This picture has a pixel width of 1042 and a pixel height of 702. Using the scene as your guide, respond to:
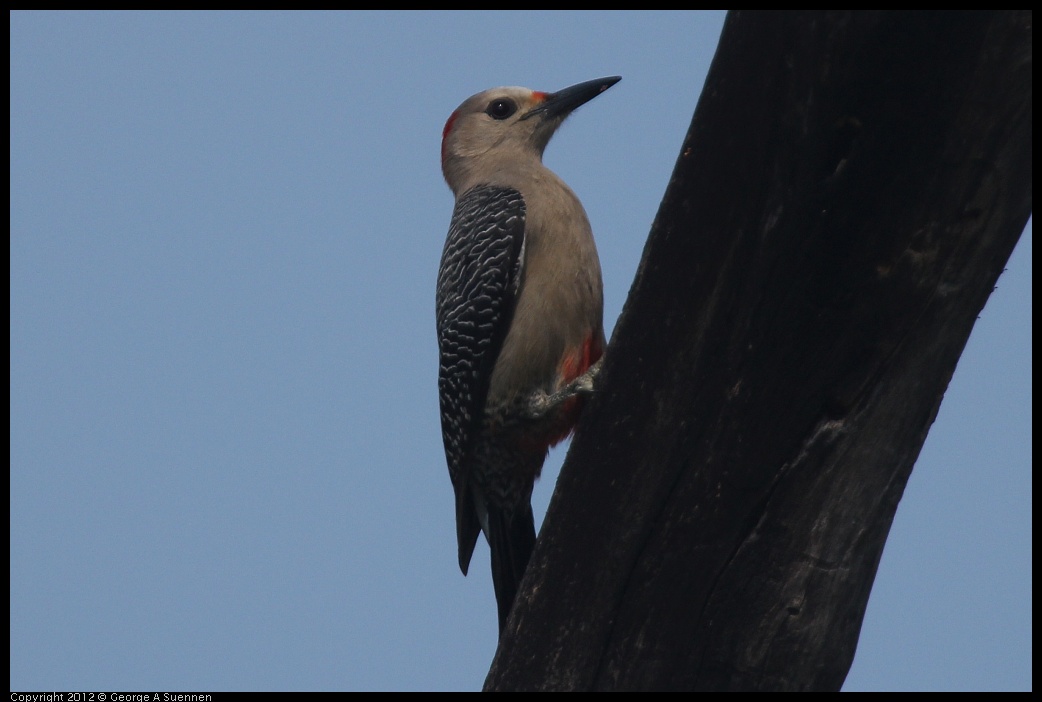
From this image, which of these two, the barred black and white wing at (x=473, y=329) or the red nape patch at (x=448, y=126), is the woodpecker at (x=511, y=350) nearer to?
the barred black and white wing at (x=473, y=329)

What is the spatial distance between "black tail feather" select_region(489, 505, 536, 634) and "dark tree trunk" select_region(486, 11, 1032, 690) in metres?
1.56

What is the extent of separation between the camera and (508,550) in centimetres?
567

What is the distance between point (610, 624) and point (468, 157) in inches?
179

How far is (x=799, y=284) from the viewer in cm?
301

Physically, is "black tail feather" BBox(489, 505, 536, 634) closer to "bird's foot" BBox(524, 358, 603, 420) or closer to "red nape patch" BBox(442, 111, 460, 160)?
"bird's foot" BBox(524, 358, 603, 420)

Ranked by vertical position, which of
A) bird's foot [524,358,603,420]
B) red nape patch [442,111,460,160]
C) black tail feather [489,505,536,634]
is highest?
red nape patch [442,111,460,160]

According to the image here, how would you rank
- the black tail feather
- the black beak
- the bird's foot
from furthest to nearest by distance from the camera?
the black beak → the black tail feather → the bird's foot

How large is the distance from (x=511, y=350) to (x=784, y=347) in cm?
269

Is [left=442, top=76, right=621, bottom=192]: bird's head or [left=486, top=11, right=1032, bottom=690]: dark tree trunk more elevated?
[left=442, top=76, right=621, bottom=192]: bird's head

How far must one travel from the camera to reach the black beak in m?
7.08

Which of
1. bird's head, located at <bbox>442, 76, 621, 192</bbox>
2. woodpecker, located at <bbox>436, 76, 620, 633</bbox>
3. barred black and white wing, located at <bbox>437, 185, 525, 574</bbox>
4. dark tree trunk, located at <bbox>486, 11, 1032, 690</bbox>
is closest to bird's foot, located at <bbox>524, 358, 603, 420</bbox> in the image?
woodpecker, located at <bbox>436, 76, 620, 633</bbox>

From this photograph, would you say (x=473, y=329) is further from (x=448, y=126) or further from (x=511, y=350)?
(x=448, y=126)

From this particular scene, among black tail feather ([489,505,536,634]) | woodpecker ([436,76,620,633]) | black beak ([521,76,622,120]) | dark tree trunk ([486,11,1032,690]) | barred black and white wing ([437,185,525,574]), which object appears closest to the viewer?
dark tree trunk ([486,11,1032,690])
